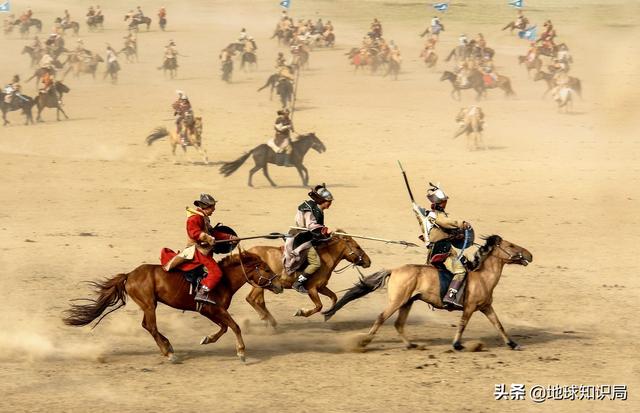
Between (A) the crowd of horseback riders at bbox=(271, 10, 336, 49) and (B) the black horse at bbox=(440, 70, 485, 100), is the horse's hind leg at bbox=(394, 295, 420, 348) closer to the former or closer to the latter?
(B) the black horse at bbox=(440, 70, 485, 100)

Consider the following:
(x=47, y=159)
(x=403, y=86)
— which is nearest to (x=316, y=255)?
(x=47, y=159)

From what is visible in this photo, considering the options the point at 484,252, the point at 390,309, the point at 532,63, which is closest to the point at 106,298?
the point at 390,309

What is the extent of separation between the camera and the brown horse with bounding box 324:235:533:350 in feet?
46.3

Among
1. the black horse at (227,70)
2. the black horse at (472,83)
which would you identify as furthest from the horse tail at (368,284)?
the black horse at (227,70)

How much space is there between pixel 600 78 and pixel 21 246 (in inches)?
1330

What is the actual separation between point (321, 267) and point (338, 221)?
8.47 m

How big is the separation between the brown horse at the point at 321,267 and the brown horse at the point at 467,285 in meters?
1.33

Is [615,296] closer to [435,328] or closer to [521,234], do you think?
[435,328]

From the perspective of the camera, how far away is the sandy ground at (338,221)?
12781 mm

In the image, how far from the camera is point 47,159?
32.9m

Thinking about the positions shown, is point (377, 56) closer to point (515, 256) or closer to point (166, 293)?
point (515, 256)

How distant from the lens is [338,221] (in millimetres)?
24172

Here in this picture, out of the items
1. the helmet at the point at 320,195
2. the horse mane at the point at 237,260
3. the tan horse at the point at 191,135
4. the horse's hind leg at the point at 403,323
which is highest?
the helmet at the point at 320,195

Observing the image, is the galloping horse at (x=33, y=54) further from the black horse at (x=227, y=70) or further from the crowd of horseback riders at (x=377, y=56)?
the crowd of horseback riders at (x=377, y=56)
